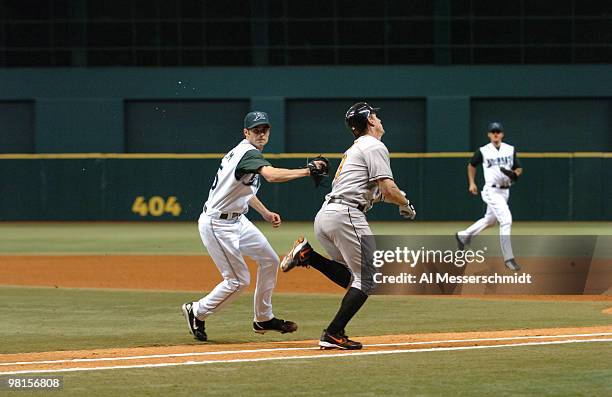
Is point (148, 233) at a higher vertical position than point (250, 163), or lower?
lower

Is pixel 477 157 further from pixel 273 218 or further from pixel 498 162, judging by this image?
pixel 273 218

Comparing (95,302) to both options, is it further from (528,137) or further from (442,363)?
(528,137)

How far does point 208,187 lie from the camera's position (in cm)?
2992

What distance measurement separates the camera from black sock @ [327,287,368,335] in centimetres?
882

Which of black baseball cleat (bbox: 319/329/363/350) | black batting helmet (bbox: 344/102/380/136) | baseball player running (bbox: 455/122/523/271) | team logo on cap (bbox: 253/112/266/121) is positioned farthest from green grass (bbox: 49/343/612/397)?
baseball player running (bbox: 455/122/523/271)

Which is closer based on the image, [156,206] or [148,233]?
[148,233]

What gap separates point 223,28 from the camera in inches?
1353

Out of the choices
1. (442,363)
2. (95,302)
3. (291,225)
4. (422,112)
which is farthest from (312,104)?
(442,363)

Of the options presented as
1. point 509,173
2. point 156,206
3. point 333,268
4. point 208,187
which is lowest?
point 156,206

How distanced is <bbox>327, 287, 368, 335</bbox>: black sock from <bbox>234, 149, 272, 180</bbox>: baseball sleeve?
→ 4.29ft

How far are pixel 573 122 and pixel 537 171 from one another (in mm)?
4761

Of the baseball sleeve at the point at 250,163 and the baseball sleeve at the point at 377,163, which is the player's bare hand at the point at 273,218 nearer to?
the baseball sleeve at the point at 250,163

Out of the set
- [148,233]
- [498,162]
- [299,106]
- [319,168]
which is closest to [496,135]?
[498,162]

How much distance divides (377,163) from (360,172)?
0.22 m
